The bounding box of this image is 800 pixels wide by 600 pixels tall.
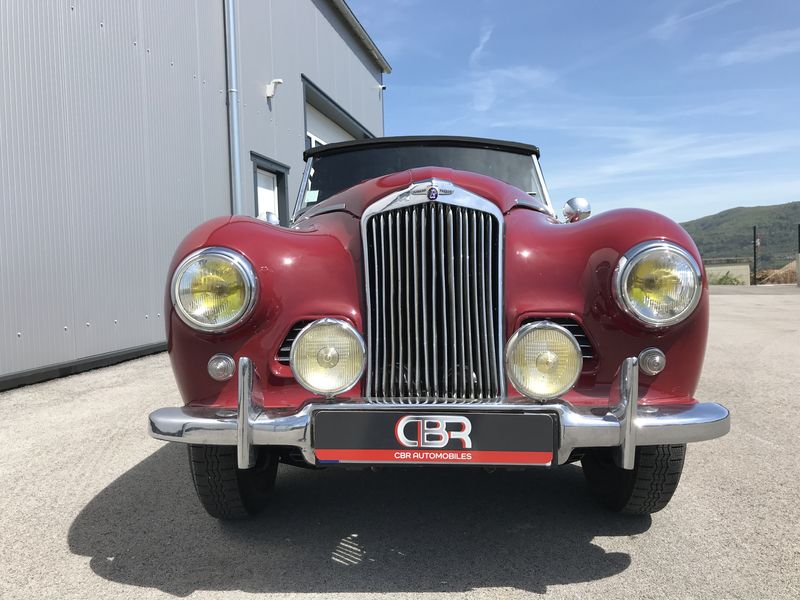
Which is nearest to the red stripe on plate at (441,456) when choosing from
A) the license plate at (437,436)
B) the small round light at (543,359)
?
the license plate at (437,436)

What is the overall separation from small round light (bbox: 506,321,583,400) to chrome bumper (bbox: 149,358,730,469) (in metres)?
0.12

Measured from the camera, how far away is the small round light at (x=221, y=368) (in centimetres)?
210

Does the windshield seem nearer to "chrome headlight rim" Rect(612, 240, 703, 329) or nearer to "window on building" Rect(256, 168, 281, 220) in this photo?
"chrome headlight rim" Rect(612, 240, 703, 329)

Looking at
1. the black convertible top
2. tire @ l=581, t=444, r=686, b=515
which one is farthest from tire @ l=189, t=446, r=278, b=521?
the black convertible top

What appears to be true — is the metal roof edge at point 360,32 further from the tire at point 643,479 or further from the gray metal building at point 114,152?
the tire at point 643,479

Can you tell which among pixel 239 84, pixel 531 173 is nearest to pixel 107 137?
pixel 239 84

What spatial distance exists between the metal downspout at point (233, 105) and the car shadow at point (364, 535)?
6.74m

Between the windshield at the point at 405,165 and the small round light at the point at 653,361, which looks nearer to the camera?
the small round light at the point at 653,361

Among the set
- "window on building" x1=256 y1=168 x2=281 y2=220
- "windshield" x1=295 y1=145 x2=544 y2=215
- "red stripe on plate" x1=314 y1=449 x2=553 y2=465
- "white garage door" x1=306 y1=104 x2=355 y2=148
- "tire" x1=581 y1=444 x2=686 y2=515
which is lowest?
"tire" x1=581 y1=444 x2=686 y2=515

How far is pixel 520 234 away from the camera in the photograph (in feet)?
7.46

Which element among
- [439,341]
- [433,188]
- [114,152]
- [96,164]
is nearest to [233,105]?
[114,152]

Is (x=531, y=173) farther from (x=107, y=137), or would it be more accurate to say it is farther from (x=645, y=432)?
(x=107, y=137)

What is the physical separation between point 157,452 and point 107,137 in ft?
14.9

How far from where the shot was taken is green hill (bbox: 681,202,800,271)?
9657 cm
